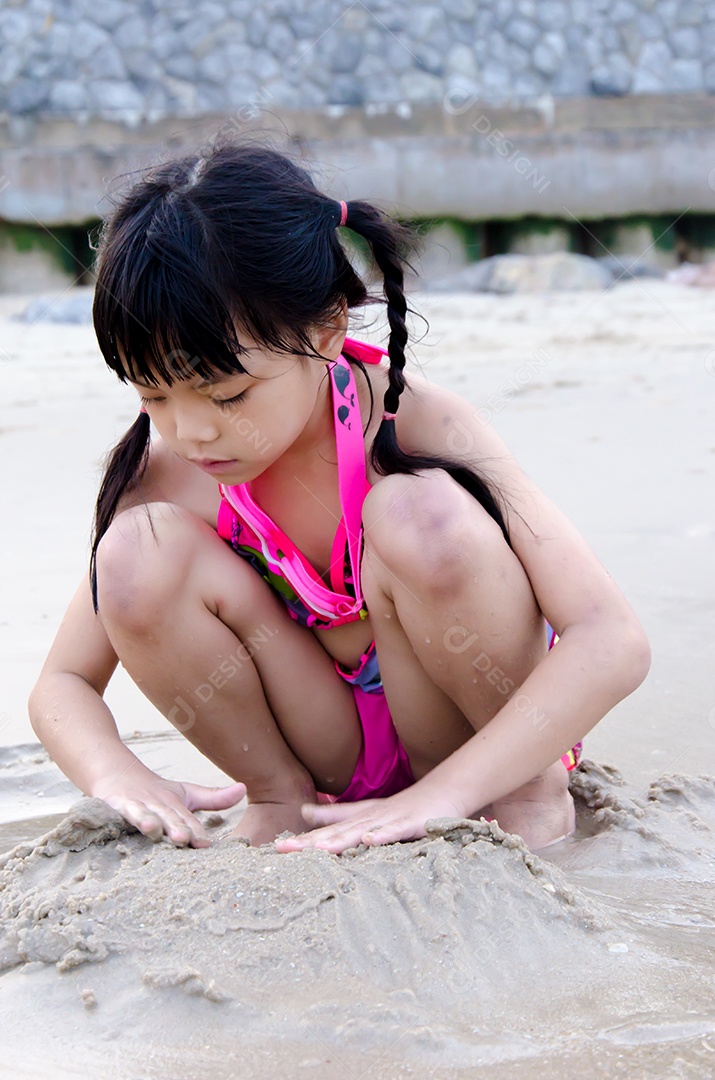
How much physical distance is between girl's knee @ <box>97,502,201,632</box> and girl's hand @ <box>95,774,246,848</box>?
22cm

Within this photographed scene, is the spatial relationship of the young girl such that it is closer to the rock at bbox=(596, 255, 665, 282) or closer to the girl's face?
the girl's face

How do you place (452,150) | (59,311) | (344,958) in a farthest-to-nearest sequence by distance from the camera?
(452,150) < (59,311) < (344,958)

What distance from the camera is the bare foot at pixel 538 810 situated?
1686 millimetres

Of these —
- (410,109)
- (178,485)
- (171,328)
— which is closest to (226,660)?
(178,485)

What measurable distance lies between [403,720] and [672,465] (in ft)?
7.03

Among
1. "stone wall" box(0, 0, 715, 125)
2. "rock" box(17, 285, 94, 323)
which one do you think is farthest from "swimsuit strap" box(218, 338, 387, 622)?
"stone wall" box(0, 0, 715, 125)

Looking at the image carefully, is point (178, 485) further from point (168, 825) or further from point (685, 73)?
point (685, 73)

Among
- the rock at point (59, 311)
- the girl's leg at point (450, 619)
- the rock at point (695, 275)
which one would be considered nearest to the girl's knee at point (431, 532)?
the girl's leg at point (450, 619)

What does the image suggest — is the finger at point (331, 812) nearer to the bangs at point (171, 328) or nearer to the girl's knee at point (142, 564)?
the girl's knee at point (142, 564)

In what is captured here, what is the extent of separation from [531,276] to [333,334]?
6080mm

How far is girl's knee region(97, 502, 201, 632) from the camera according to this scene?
1.67 metres

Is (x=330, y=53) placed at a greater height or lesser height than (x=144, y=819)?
lesser

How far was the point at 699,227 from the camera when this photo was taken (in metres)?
8.76

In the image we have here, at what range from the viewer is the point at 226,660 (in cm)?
174
